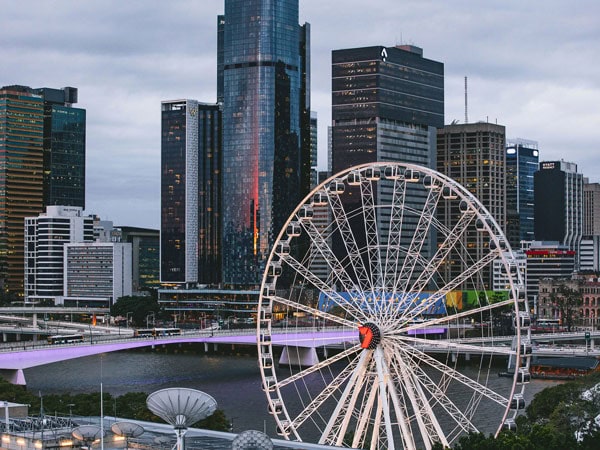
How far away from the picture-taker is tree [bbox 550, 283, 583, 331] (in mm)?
186750

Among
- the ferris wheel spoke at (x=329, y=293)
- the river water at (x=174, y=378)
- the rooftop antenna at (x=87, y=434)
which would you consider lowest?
the river water at (x=174, y=378)

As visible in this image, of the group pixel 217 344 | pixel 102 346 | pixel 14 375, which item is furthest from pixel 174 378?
pixel 217 344

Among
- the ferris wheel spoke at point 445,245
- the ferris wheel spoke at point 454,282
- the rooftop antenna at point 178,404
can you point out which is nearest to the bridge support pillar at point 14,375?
the ferris wheel spoke at point 445,245

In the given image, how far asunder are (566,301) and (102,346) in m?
95.4

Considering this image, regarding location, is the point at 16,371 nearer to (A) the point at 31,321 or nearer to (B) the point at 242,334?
(B) the point at 242,334

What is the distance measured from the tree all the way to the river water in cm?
6394

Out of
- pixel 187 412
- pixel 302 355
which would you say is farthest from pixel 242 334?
pixel 187 412

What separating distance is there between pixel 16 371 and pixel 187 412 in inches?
2771

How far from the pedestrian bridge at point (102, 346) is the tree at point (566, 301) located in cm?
5674

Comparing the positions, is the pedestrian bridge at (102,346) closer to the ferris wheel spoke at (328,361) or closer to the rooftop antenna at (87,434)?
the ferris wheel spoke at (328,361)

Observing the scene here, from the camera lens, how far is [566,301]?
19100 centimetres

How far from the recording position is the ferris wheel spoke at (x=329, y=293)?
174ft

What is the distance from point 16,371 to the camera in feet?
357

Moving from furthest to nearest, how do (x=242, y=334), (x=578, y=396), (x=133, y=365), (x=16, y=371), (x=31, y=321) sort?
(x=31, y=321) → (x=242, y=334) → (x=133, y=365) → (x=16, y=371) → (x=578, y=396)
